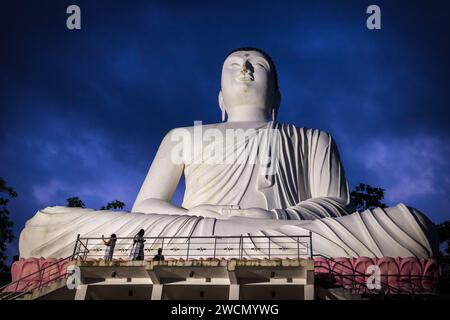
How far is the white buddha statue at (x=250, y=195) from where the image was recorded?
8.70 meters

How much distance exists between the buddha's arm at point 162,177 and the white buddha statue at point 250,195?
0.07 ft

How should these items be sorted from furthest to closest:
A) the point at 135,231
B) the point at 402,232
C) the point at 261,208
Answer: the point at 261,208 < the point at 135,231 < the point at 402,232

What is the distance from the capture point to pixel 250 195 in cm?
1115

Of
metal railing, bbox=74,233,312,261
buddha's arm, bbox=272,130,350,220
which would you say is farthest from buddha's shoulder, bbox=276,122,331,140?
metal railing, bbox=74,233,312,261

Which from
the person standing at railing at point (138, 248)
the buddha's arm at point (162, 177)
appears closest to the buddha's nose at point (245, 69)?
the buddha's arm at point (162, 177)

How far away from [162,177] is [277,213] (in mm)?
3152

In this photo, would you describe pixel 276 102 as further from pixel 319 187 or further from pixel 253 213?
pixel 253 213

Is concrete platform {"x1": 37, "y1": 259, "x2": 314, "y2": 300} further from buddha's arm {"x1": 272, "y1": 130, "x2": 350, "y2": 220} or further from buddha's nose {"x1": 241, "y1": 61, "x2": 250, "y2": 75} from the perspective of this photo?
buddha's nose {"x1": 241, "y1": 61, "x2": 250, "y2": 75}

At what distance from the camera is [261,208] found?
1021 centimetres
